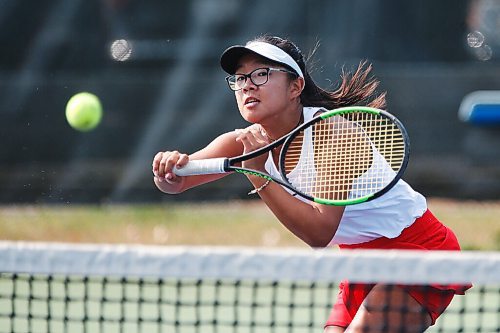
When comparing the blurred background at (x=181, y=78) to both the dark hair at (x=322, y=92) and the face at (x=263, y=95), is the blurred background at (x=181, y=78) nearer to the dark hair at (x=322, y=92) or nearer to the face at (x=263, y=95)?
the dark hair at (x=322, y=92)

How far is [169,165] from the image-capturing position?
284 cm

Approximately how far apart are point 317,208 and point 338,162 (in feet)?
0.47

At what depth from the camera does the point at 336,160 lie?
281 cm

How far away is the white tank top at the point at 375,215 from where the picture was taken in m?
2.83

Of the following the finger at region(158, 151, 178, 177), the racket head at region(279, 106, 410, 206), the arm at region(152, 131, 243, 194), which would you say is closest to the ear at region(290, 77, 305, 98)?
the racket head at region(279, 106, 410, 206)

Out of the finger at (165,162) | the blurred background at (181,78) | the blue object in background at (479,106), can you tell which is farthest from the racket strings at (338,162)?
the blue object in background at (479,106)

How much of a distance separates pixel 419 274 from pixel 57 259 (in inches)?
32.9

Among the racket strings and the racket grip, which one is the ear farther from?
the racket grip

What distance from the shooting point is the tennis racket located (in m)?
2.77

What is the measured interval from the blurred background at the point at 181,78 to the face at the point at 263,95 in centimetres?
334

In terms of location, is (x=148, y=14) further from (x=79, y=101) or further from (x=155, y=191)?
(x=79, y=101)

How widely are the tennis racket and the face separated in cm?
10

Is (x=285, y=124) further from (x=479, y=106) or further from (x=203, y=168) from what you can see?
(x=479, y=106)

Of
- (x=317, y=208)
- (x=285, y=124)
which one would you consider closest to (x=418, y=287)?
(x=317, y=208)
